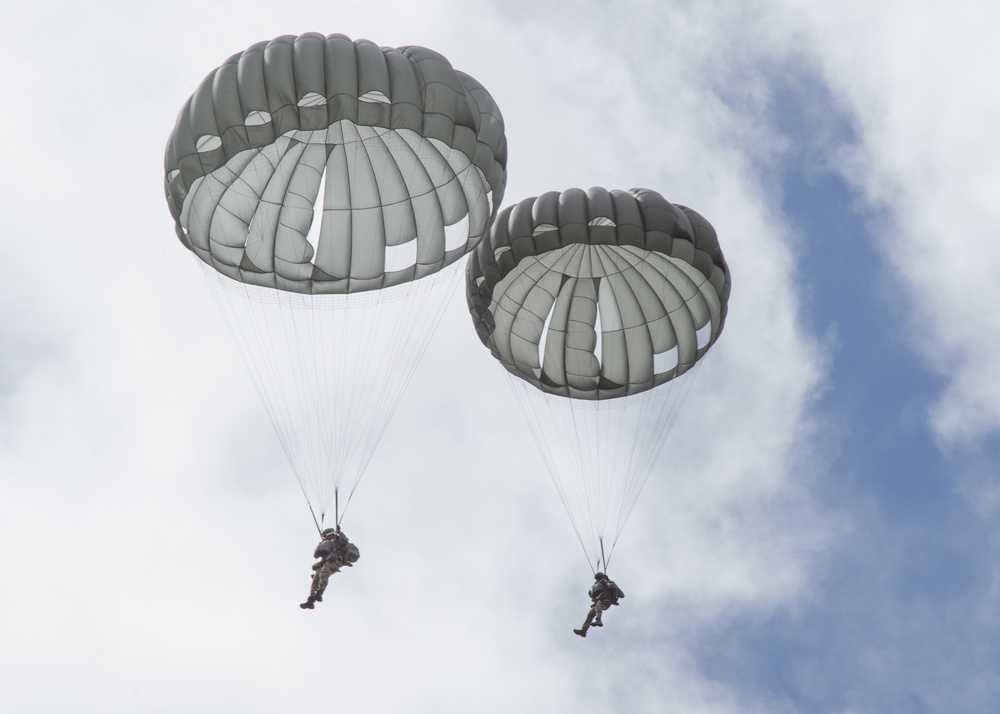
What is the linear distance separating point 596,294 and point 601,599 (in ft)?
14.5

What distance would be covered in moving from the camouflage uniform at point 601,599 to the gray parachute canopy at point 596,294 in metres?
3.07

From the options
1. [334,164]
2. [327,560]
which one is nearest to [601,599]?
[327,560]

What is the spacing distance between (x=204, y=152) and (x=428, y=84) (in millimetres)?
2919

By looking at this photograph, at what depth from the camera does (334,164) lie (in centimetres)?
1908

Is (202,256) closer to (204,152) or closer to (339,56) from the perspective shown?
(204,152)

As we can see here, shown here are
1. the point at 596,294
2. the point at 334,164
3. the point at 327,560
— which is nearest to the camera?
the point at 327,560

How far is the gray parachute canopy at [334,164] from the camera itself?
17859mm

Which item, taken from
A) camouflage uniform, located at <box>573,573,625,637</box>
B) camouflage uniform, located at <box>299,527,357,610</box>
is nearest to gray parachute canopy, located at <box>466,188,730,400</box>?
camouflage uniform, located at <box>573,573,625,637</box>

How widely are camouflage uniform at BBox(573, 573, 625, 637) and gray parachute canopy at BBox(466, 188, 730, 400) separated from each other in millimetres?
3070

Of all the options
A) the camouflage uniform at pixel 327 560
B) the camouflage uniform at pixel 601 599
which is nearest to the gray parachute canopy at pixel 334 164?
the camouflage uniform at pixel 327 560

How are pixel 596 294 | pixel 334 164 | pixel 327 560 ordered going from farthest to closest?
pixel 596 294 < pixel 334 164 < pixel 327 560

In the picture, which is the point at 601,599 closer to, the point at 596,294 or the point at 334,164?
the point at 596,294

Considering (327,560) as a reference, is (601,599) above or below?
above

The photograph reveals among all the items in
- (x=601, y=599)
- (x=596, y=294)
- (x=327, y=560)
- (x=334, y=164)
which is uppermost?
(x=596, y=294)
